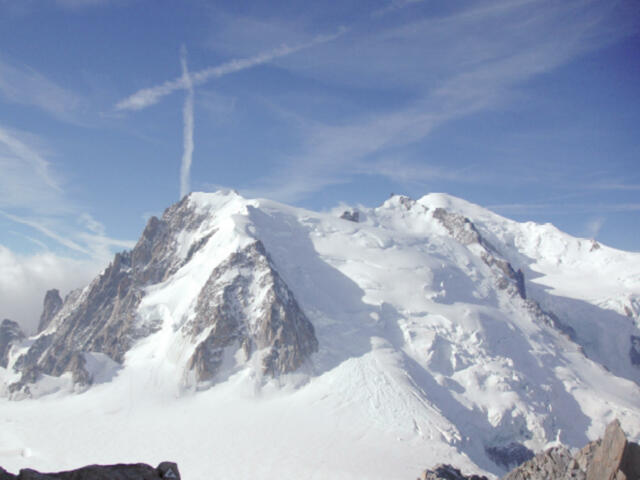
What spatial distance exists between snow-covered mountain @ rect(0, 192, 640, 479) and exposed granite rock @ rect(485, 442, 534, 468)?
50cm

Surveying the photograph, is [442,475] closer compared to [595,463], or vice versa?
[595,463]

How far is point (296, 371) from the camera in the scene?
132 meters

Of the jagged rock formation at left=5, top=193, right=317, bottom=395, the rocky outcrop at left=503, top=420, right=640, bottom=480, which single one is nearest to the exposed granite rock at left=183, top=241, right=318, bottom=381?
the jagged rock formation at left=5, top=193, right=317, bottom=395

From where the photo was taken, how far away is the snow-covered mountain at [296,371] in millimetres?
103750

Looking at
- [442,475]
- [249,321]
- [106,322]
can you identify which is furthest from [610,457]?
[106,322]

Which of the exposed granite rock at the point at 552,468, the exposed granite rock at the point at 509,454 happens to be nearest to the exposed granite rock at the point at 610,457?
the exposed granite rock at the point at 552,468

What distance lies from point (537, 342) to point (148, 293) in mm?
136323

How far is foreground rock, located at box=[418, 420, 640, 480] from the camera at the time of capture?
90.8ft

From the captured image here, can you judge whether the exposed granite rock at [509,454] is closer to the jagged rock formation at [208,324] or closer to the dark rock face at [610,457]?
the jagged rock formation at [208,324]

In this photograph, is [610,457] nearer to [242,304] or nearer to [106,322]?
[242,304]

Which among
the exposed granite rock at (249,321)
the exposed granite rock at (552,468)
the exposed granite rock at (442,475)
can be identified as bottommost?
the exposed granite rock at (442,475)

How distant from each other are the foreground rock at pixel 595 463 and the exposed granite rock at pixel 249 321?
99.2 meters

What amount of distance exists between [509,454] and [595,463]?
104m

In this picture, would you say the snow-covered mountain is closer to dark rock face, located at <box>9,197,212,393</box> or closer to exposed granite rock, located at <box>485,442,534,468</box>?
exposed granite rock, located at <box>485,442,534,468</box>
